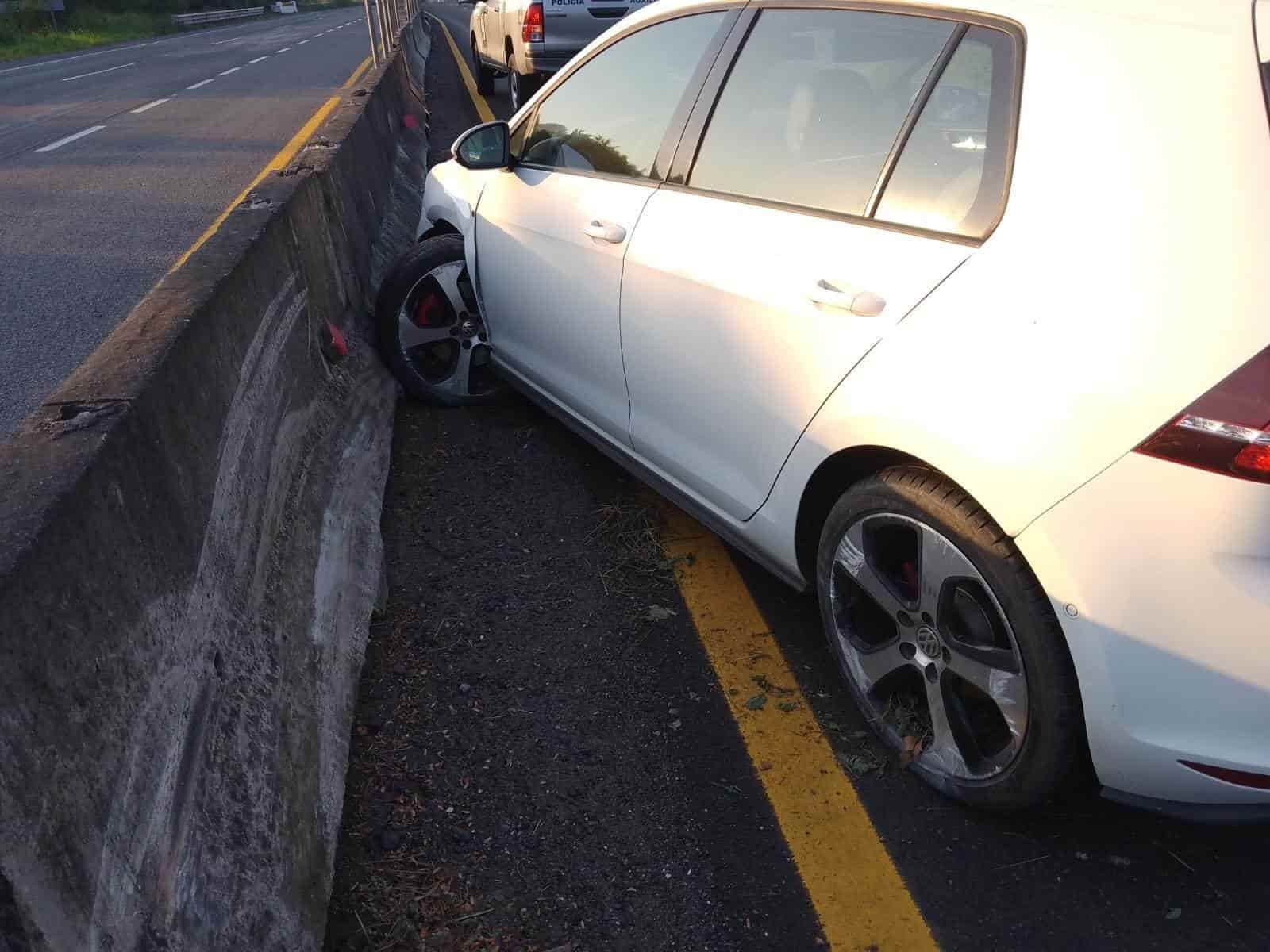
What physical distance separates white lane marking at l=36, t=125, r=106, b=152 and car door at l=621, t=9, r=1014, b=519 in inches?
443

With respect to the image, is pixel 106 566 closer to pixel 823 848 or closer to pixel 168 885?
pixel 168 885

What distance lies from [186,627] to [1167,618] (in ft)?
5.65

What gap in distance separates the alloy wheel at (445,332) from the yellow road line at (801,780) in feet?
5.05

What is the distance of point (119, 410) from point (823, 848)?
1700 millimetres

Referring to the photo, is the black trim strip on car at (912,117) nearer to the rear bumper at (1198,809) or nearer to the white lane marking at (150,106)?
the rear bumper at (1198,809)

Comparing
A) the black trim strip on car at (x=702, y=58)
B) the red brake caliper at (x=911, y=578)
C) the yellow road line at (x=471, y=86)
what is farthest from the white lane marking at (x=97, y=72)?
the red brake caliper at (x=911, y=578)

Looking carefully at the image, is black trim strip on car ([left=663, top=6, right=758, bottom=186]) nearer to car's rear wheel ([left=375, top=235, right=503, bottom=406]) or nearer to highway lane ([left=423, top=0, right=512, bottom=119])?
car's rear wheel ([left=375, top=235, right=503, bottom=406])

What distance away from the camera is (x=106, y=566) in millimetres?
1689

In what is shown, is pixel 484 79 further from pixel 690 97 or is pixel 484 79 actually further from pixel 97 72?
pixel 690 97

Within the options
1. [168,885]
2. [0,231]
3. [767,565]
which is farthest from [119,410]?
[0,231]

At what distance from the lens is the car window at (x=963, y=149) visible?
223cm

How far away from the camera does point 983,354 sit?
6.88 ft

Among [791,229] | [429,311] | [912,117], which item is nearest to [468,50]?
[429,311]

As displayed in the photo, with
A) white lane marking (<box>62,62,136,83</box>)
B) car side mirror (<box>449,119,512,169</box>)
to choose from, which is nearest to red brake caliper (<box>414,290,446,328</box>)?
car side mirror (<box>449,119,512,169</box>)
